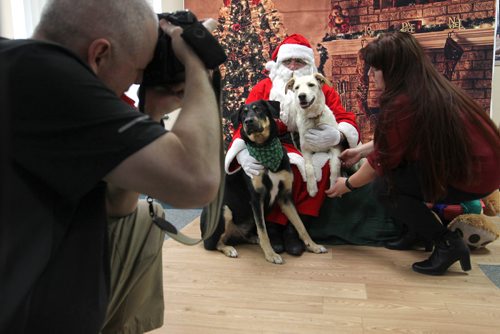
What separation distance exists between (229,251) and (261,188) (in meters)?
0.40

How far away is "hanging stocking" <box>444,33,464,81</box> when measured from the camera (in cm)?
347

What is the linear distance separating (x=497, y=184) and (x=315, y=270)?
913 millimetres

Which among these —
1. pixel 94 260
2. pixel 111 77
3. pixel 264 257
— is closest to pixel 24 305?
pixel 94 260

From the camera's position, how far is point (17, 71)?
21.3 inches

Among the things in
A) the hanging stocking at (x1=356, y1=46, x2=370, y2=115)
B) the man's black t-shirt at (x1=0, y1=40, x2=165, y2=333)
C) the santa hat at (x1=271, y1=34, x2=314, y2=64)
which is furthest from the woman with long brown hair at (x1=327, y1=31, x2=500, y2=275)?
the hanging stocking at (x1=356, y1=46, x2=370, y2=115)

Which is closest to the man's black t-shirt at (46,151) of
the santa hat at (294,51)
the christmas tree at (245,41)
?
the santa hat at (294,51)

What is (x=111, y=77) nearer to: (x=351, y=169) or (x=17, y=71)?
(x=17, y=71)

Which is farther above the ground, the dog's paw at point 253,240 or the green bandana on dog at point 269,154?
the green bandana on dog at point 269,154

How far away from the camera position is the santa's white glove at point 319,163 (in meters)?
2.56

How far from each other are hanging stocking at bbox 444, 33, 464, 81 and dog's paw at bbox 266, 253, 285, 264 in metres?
2.40

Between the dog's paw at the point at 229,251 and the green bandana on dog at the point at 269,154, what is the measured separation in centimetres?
51

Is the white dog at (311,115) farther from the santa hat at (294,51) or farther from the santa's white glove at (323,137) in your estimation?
the santa hat at (294,51)

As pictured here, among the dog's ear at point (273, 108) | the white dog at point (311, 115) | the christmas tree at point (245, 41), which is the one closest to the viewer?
the dog's ear at point (273, 108)

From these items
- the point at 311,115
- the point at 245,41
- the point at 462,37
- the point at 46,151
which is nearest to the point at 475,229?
the point at 311,115
